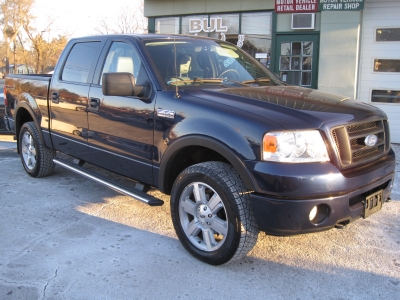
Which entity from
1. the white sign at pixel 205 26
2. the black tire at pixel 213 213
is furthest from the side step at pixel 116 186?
the white sign at pixel 205 26

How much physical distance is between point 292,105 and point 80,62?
2826 millimetres

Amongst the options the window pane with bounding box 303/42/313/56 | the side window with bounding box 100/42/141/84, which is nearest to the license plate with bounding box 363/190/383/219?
the side window with bounding box 100/42/141/84

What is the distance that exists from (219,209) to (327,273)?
99 cm

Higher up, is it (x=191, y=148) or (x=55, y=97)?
(x=55, y=97)

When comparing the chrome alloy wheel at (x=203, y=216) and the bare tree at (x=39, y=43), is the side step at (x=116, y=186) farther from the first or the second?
the bare tree at (x=39, y=43)

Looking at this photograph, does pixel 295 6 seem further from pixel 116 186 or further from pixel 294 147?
pixel 294 147

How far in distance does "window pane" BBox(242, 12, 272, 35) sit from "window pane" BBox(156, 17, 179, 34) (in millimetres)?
1897

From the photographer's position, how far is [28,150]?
621cm

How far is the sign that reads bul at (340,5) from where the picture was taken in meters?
8.88

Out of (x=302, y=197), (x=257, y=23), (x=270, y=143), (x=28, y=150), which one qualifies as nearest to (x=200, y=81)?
(x=270, y=143)

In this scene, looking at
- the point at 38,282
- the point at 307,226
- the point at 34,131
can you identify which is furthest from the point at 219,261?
the point at 34,131

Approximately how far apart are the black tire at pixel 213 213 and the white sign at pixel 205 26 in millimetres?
7917

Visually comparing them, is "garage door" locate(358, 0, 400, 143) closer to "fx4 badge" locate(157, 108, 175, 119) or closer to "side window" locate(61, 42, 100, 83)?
"side window" locate(61, 42, 100, 83)

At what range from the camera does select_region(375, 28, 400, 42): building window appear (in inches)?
351
